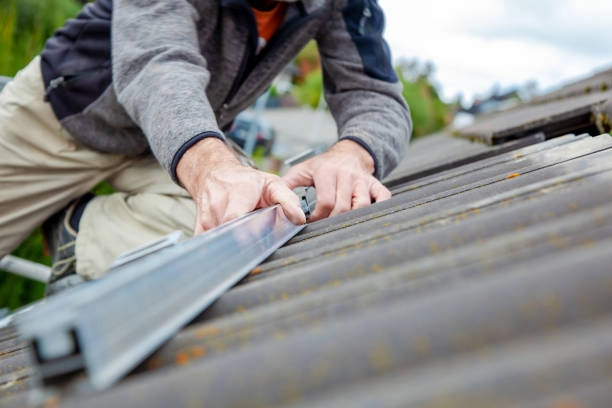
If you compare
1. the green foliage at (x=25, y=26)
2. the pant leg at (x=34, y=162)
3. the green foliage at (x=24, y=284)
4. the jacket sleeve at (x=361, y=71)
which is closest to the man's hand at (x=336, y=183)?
Result: the jacket sleeve at (x=361, y=71)

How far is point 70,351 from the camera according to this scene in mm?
596

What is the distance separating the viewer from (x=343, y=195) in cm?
171

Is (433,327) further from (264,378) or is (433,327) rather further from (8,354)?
(8,354)

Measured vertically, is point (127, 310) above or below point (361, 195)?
above

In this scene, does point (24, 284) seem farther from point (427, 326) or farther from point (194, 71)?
point (427, 326)

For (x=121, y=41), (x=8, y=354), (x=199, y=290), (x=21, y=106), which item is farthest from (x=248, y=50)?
(x=199, y=290)

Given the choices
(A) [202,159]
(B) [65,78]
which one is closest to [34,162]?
(B) [65,78]

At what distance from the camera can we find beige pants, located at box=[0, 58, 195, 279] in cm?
235

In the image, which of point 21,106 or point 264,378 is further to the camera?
point 21,106

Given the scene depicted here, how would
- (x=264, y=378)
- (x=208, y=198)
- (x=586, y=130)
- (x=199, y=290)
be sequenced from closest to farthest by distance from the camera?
1. (x=264, y=378)
2. (x=199, y=290)
3. (x=208, y=198)
4. (x=586, y=130)

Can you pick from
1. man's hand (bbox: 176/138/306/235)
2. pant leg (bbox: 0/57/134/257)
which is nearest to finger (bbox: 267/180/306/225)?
man's hand (bbox: 176/138/306/235)

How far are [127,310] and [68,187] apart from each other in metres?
2.08

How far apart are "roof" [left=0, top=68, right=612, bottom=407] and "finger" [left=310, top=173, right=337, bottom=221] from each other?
2.29ft

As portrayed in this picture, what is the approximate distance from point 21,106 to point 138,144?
0.49m
